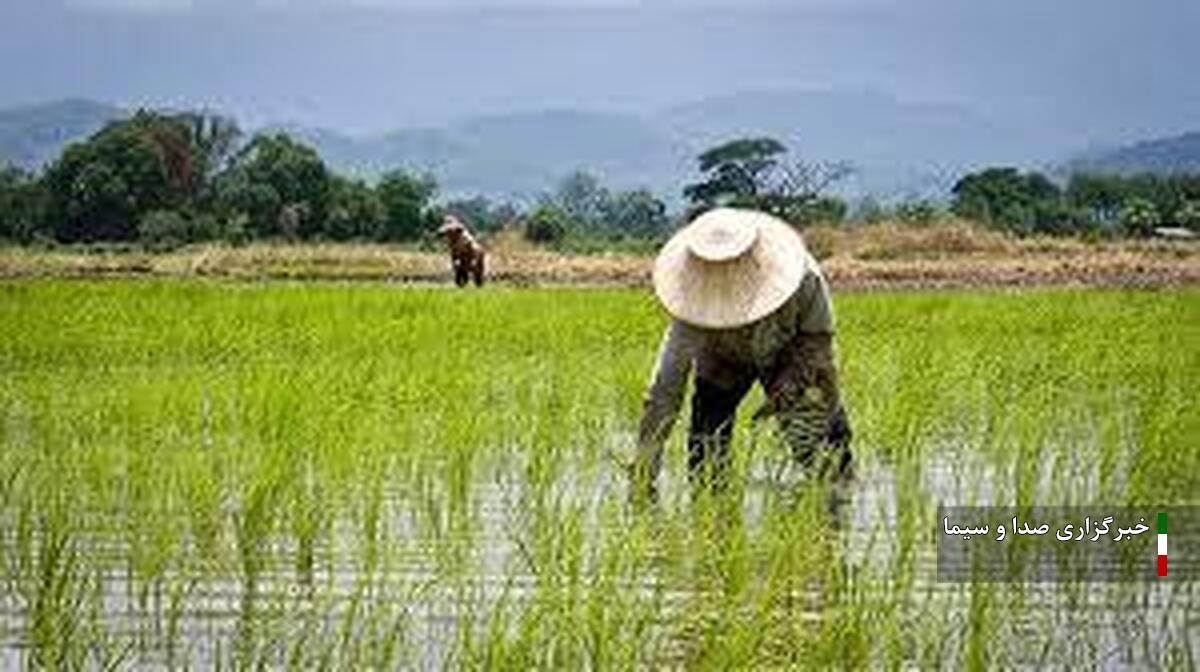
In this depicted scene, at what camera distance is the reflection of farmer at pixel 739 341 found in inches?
179

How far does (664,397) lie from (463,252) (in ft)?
41.8

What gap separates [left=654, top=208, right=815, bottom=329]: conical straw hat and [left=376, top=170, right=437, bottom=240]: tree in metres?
34.0

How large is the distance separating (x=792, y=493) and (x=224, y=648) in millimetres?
1811

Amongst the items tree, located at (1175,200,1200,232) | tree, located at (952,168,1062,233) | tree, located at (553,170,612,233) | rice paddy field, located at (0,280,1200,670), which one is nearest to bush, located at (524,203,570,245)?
tree, located at (952,168,1062,233)

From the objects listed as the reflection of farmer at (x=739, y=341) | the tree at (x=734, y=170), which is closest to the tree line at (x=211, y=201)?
the tree at (x=734, y=170)

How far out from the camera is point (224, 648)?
3.49m

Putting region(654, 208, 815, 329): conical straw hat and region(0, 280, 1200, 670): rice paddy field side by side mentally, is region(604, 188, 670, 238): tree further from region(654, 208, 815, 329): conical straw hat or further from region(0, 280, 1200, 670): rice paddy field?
region(654, 208, 815, 329): conical straw hat

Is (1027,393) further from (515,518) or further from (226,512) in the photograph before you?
(226,512)

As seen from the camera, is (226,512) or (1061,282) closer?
(226,512)

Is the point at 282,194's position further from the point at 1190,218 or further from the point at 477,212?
the point at 477,212

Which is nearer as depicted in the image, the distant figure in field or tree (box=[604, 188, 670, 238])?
the distant figure in field

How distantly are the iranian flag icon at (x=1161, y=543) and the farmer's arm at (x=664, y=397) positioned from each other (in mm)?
1105

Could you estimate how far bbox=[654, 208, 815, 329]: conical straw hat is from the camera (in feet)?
14.8

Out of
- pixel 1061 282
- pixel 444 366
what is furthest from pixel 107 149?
pixel 444 366
